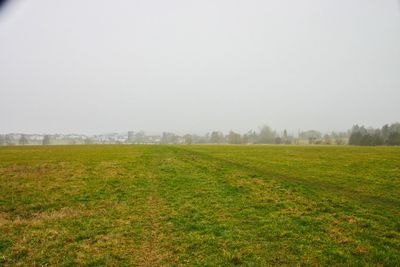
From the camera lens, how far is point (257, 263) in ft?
30.6

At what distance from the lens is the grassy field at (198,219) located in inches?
395

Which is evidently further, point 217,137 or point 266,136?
point 217,137

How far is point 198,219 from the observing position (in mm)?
14031

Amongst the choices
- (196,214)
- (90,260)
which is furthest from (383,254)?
(90,260)

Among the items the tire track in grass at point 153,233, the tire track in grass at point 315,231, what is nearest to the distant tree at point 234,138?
the tire track in grass at point 315,231

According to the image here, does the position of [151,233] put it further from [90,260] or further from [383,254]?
[383,254]

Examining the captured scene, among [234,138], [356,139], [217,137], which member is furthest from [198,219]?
[217,137]

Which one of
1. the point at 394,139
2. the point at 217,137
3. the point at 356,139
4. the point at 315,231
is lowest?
the point at 315,231

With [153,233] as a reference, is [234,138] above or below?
above

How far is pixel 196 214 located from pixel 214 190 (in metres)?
5.49

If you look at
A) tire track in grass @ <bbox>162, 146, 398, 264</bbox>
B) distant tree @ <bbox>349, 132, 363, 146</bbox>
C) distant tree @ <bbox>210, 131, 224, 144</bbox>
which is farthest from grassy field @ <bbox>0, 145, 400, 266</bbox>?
distant tree @ <bbox>210, 131, 224, 144</bbox>

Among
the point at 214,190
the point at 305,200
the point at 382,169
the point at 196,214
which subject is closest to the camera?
the point at 196,214

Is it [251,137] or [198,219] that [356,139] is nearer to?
[251,137]

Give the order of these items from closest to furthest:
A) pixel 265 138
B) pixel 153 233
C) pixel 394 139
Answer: pixel 153 233
pixel 394 139
pixel 265 138
